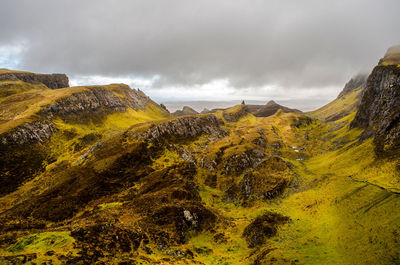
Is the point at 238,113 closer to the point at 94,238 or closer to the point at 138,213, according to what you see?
the point at 138,213

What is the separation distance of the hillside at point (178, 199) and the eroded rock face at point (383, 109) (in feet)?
2.68

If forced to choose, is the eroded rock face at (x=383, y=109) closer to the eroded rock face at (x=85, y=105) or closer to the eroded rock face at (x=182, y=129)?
the eroded rock face at (x=182, y=129)

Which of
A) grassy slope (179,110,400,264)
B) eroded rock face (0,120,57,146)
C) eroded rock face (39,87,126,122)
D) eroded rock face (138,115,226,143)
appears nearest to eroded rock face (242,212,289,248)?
grassy slope (179,110,400,264)

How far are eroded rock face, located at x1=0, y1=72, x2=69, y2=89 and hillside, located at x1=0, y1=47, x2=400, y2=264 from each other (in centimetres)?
6861

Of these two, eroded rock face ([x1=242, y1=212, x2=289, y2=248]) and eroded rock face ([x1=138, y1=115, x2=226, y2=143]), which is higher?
eroded rock face ([x1=138, y1=115, x2=226, y2=143])

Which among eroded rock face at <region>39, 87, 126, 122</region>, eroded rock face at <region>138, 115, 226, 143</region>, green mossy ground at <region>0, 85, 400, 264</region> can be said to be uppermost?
eroded rock face at <region>39, 87, 126, 122</region>

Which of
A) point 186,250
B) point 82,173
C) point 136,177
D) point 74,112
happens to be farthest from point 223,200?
point 74,112

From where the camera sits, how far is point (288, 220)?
3944 centimetres

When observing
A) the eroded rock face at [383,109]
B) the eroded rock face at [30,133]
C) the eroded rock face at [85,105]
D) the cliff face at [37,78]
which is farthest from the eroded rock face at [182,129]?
the cliff face at [37,78]

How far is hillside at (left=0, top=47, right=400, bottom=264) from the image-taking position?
26.4m

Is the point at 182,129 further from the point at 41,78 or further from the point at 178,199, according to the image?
the point at 41,78

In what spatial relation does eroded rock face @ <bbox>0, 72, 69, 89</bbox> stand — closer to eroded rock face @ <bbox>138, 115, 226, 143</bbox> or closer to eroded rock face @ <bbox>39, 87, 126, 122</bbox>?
eroded rock face @ <bbox>39, 87, 126, 122</bbox>

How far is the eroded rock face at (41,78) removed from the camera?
136m

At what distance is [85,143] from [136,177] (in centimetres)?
4338
